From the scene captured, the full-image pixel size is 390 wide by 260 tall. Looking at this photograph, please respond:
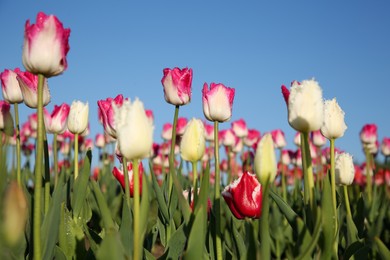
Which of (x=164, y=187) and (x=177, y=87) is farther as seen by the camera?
(x=164, y=187)

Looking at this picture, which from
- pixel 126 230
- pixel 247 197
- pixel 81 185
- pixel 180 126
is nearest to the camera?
pixel 126 230

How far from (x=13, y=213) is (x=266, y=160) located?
1.96 ft

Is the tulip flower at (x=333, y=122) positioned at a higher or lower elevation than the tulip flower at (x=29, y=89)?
lower

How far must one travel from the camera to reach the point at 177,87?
6.04ft

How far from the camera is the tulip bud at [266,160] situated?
1186mm

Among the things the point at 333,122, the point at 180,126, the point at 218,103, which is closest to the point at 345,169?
the point at 333,122

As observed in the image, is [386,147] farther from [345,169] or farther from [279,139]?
[345,169]

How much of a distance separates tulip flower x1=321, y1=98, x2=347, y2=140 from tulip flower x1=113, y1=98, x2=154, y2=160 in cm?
78

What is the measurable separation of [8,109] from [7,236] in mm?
1382

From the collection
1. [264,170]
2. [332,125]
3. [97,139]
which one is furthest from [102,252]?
[97,139]

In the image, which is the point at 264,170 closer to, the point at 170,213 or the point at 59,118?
the point at 170,213

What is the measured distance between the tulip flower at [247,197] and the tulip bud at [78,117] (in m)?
0.70

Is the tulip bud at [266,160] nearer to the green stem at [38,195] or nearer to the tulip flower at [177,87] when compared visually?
the green stem at [38,195]

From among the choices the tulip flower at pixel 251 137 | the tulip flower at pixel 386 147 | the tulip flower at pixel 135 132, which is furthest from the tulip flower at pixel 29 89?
the tulip flower at pixel 386 147
